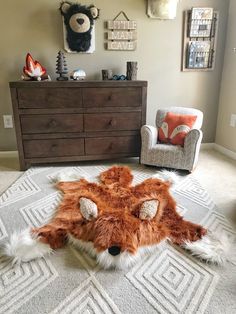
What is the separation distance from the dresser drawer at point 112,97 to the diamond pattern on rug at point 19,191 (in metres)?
0.92

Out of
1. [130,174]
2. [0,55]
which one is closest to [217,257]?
[130,174]

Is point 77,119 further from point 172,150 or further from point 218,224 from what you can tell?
point 218,224

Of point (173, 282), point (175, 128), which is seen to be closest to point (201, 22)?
point (175, 128)

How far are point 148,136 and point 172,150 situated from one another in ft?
0.90

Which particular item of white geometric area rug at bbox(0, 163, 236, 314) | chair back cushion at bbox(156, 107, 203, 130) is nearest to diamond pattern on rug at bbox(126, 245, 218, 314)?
white geometric area rug at bbox(0, 163, 236, 314)

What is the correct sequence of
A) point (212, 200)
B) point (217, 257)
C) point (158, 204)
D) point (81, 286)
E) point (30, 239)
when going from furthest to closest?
point (212, 200) → point (158, 204) → point (30, 239) → point (217, 257) → point (81, 286)

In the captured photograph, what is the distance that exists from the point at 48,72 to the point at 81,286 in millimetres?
2301

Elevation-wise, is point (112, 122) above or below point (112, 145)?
above

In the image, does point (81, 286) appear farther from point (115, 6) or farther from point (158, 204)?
point (115, 6)

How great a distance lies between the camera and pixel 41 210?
1.73 metres

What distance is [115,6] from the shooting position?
8.66ft

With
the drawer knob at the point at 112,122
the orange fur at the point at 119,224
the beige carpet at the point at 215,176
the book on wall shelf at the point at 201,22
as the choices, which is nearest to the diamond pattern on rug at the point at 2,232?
the orange fur at the point at 119,224

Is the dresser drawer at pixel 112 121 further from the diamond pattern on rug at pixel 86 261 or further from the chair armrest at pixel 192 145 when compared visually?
the diamond pattern on rug at pixel 86 261

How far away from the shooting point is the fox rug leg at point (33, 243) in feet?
4.16
